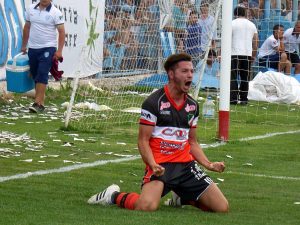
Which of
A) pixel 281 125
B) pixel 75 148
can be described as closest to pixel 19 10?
pixel 281 125

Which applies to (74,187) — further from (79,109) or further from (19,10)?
(19,10)

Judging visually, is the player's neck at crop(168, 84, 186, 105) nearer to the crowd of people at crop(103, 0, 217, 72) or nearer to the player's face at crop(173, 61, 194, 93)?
the player's face at crop(173, 61, 194, 93)

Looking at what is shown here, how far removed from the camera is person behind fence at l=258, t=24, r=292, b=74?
68.0ft

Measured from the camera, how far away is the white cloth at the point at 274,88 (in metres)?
21.2

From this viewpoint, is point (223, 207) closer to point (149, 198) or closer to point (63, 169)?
point (149, 198)

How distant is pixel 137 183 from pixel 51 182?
870 mm

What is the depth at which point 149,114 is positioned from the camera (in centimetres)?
869

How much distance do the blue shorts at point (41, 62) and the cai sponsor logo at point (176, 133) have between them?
7.84 m

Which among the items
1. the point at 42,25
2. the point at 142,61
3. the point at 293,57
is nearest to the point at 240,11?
the point at 293,57

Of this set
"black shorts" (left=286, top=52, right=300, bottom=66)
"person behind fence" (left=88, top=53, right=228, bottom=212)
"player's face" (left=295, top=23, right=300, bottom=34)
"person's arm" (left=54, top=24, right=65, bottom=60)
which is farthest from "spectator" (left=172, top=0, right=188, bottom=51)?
"person behind fence" (left=88, top=53, right=228, bottom=212)

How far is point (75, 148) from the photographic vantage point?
1238 cm

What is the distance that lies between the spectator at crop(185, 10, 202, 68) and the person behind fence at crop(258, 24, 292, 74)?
3.13m

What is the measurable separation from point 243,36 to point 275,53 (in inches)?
57.8

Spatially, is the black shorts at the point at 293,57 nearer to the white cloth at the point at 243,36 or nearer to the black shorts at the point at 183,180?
the white cloth at the point at 243,36
